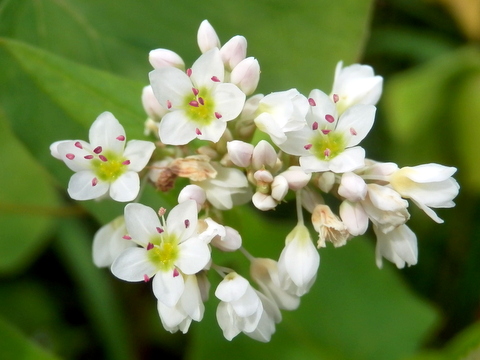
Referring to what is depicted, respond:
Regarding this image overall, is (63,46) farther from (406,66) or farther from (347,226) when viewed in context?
(406,66)

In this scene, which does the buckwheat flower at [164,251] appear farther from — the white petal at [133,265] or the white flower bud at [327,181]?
the white flower bud at [327,181]

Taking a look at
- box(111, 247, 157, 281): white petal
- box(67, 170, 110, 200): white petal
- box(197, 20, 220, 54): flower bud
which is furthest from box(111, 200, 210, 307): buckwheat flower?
box(197, 20, 220, 54): flower bud

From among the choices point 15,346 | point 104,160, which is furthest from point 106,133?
point 15,346

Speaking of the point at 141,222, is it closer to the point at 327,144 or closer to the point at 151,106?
the point at 151,106

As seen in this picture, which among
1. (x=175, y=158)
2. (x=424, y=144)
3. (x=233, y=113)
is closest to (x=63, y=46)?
(x=175, y=158)

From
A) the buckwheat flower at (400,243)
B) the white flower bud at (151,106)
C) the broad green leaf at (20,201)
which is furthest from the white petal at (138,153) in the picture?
the broad green leaf at (20,201)
